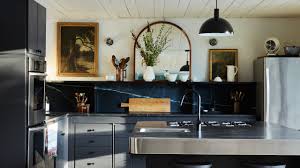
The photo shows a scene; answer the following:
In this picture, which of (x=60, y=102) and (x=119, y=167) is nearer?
(x=119, y=167)

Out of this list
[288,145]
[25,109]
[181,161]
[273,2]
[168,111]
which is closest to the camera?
[288,145]

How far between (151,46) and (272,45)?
1683 millimetres

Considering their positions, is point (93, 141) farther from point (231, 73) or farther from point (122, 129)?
point (231, 73)

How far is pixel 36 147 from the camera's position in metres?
4.37

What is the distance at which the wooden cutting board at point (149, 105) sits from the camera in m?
6.18

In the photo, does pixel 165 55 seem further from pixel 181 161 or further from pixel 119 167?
pixel 181 161

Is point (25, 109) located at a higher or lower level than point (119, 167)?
higher

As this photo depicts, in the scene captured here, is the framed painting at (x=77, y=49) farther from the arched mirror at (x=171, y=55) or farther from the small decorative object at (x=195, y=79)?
the small decorative object at (x=195, y=79)

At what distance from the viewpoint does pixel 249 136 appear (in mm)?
3262

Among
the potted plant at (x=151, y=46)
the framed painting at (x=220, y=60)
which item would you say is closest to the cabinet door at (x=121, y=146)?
the potted plant at (x=151, y=46)

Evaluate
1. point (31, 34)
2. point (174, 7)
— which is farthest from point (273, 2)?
point (31, 34)

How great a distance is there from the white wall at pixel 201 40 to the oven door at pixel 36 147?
194cm

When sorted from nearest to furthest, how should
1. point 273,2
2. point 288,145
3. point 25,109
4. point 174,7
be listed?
point 288,145
point 25,109
point 273,2
point 174,7

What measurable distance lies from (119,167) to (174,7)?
86.7 inches
